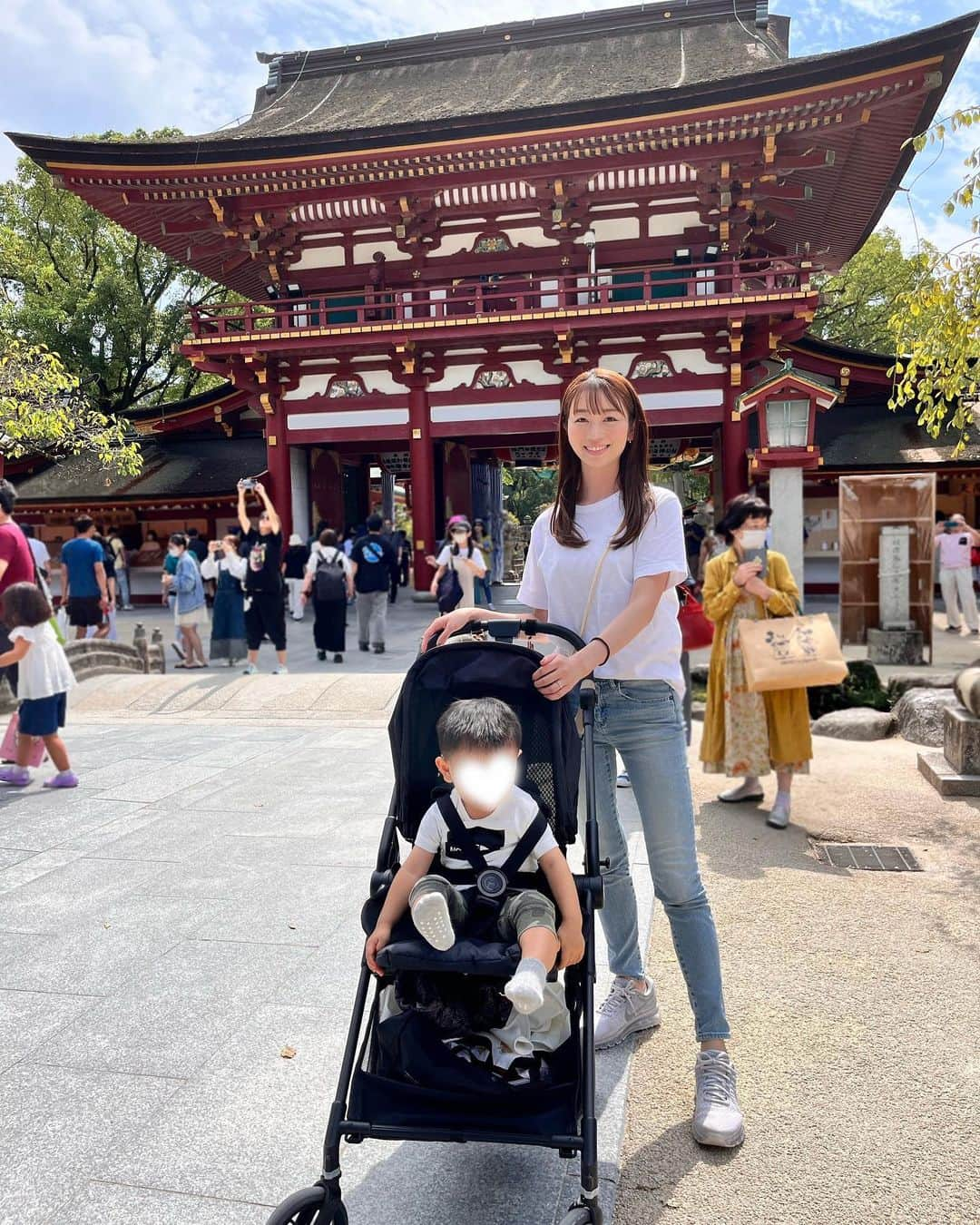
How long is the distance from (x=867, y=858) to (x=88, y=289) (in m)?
26.2

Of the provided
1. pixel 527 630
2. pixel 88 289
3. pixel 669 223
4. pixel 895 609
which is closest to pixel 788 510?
pixel 895 609

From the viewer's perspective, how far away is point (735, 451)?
1460 cm

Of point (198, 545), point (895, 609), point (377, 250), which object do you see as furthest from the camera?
point (198, 545)

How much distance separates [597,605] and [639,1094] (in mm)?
1334

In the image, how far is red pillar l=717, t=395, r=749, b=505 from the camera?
14570 millimetres

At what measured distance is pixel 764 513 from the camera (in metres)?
4.50

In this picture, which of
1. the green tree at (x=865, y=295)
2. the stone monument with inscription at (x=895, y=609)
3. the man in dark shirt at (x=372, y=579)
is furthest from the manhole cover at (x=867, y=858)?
the green tree at (x=865, y=295)

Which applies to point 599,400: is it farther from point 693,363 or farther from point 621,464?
point 693,363

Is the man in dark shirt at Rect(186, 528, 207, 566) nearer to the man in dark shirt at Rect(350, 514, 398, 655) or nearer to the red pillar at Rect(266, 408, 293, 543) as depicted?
the red pillar at Rect(266, 408, 293, 543)

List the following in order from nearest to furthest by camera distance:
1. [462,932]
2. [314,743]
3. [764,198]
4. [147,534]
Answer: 1. [462,932]
2. [314,743]
3. [764,198]
4. [147,534]

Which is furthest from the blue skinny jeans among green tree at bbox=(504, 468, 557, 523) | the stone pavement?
green tree at bbox=(504, 468, 557, 523)

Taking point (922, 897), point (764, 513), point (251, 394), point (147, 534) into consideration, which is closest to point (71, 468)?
point (147, 534)

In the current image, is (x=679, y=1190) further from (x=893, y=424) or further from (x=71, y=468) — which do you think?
(x=71, y=468)

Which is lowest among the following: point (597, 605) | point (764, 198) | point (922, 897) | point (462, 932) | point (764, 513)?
point (922, 897)
